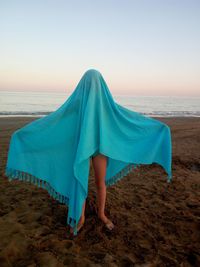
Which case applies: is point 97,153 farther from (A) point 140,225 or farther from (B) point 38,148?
(A) point 140,225

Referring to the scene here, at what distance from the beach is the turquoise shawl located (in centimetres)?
34

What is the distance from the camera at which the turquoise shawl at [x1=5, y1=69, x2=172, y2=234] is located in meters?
2.74

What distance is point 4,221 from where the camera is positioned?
3.14m

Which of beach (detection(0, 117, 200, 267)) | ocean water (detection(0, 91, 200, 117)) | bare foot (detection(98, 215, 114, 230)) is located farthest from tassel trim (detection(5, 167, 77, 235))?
ocean water (detection(0, 91, 200, 117))

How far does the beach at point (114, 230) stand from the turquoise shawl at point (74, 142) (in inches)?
13.5

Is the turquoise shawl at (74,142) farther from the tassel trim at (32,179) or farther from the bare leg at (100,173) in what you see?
the bare leg at (100,173)

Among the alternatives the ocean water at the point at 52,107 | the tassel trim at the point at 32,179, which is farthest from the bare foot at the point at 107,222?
the ocean water at the point at 52,107

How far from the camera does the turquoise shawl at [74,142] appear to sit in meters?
2.74

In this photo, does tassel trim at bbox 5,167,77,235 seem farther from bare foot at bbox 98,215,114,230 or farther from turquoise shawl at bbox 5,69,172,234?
bare foot at bbox 98,215,114,230

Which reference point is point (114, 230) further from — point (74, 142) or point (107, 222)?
point (74, 142)

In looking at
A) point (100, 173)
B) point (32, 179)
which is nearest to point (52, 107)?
point (32, 179)

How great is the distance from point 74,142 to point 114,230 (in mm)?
1204

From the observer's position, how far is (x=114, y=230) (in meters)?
3.03

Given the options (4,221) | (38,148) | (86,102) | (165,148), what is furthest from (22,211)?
(165,148)
